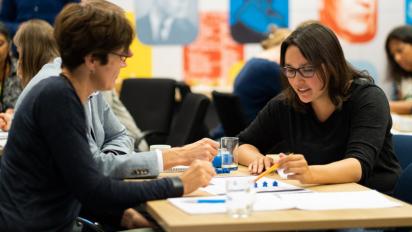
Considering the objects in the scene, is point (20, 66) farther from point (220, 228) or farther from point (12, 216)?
point (220, 228)

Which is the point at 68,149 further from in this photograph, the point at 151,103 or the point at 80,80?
the point at 151,103

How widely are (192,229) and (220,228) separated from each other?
8 centimetres

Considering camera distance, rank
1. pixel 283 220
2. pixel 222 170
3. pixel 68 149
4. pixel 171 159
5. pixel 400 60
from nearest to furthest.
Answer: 1. pixel 283 220
2. pixel 68 149
3. pixel 171 159
4. pixel 222 170
5. pixel 400 60

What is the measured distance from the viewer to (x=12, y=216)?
2264 millimetres

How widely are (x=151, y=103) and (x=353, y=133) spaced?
125 inches

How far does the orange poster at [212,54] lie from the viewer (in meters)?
6.91

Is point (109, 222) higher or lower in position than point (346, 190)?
lower

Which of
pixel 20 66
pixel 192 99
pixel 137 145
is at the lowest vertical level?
pixel 137 145

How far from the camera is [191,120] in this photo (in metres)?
4.86

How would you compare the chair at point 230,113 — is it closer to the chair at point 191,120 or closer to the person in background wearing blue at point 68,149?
the chair at point 191,120

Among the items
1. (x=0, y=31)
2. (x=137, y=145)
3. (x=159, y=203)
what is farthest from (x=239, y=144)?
(x=0, y=31)

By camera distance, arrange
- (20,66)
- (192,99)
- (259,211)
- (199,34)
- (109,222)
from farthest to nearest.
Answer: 1. (199,34)
2. (192,99)
3. (20,66)
4. (109,222)
5. (259,211)

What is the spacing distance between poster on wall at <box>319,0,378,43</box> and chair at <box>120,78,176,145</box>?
6.27ft

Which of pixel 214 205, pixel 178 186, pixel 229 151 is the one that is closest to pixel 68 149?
pixel 178 186
